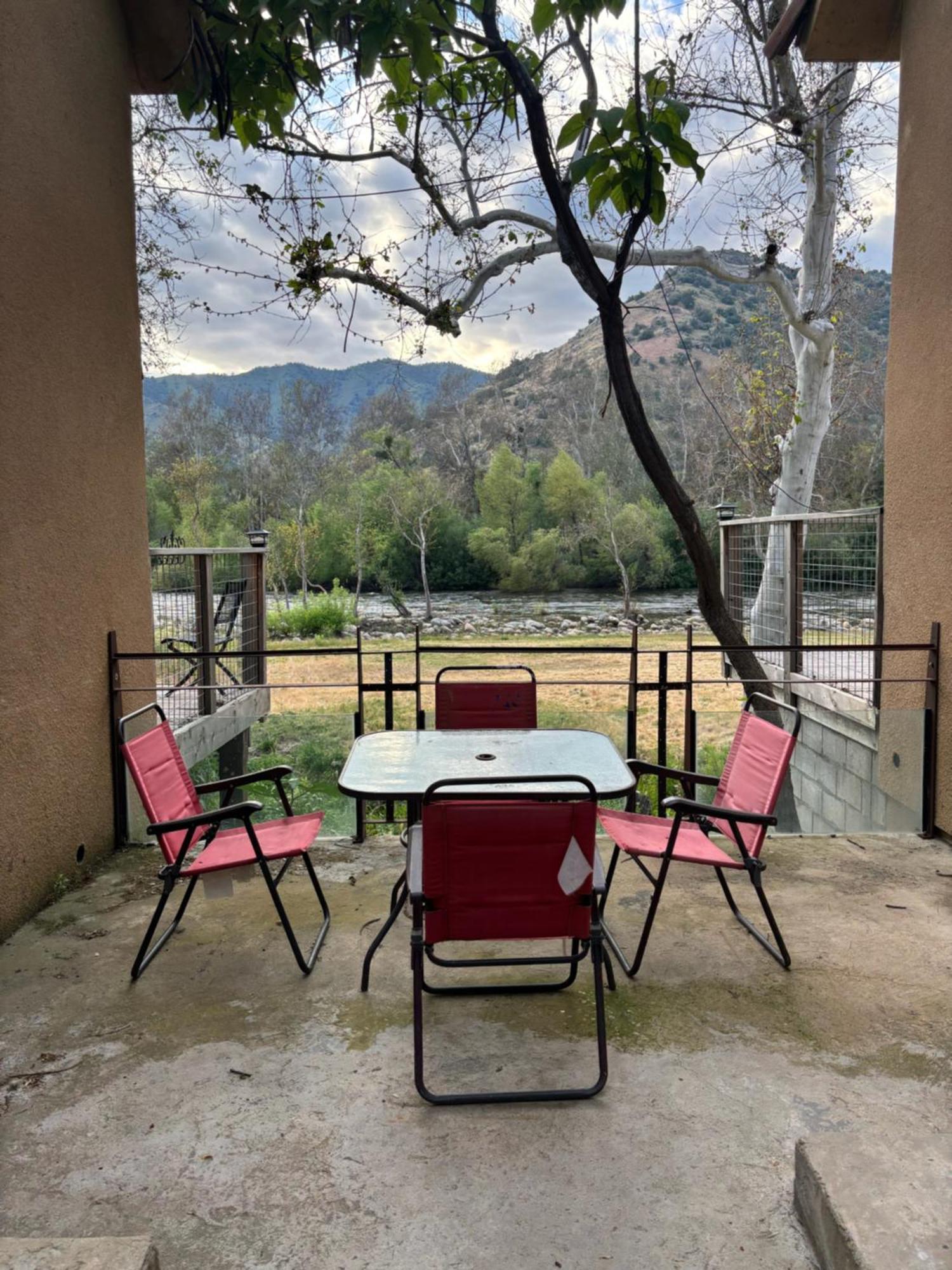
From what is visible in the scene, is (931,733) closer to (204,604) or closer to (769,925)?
(769,925)

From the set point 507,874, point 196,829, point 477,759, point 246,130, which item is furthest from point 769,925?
point 246,130

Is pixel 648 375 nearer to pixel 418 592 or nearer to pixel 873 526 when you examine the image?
pixel 418 592

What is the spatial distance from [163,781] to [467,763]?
104 centimetres

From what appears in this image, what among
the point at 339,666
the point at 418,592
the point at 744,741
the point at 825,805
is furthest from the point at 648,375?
the point at 744,741

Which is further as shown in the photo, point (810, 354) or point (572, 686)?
point (572, 686)

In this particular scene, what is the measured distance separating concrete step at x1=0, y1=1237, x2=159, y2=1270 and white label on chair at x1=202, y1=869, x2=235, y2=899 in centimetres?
130

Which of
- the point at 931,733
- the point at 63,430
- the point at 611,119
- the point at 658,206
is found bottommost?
the point at 931,733

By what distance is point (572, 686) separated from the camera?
14266 mm

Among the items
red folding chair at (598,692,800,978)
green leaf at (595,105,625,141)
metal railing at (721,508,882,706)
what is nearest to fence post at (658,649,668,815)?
metal railing at (721,508,882,706)

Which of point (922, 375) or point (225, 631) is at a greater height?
point (922, 375)

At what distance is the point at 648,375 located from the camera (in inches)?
1486

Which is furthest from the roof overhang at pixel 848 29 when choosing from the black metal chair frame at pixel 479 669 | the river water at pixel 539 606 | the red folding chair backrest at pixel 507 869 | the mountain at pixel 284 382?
the mountain at pixel 284 382

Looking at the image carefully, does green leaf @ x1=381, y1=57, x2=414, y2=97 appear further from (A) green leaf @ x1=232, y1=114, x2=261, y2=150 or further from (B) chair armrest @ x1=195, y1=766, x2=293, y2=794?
(B) chair armrest @ x1=195, y1=766, x2=293, y2=794

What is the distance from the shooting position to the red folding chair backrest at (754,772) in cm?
273
